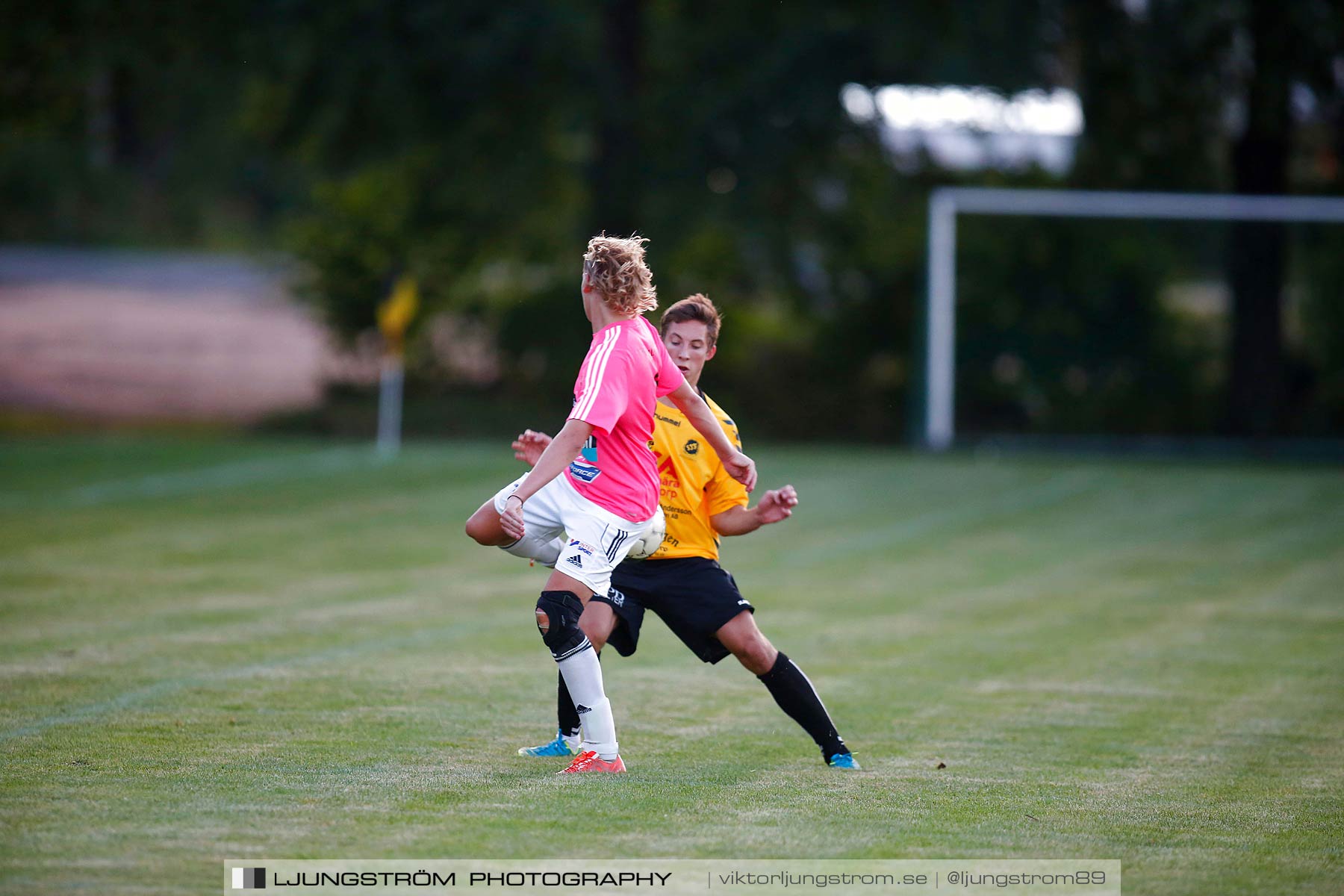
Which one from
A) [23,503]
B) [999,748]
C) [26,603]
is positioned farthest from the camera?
[23,503]

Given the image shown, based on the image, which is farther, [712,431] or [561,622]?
[712,431]

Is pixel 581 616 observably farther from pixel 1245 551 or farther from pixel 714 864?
pixel 1245 551

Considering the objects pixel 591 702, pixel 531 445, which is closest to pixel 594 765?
pixel 591 702

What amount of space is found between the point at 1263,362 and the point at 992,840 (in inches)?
766

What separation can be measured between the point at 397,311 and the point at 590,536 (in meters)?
15.3

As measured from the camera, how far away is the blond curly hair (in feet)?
18.9

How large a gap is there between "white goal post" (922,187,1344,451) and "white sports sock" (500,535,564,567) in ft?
53.1

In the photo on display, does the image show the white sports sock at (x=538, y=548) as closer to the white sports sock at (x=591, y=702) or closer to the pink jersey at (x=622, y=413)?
the pink jersey at (x=622, y=413)

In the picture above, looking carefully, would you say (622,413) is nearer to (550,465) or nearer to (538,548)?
(550,465)

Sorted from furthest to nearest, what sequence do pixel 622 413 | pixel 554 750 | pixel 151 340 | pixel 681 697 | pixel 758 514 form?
1. pixel 151 340
2. pixel 681 697
3. pixel 554 750
4. pixel 758 514
5. pixel 622 413

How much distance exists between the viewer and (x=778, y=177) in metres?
24.0

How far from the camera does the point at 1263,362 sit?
74.8ft

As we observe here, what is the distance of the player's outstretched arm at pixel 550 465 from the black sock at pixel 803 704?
1240mm

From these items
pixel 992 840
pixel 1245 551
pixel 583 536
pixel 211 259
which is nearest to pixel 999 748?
pixel 992 840
